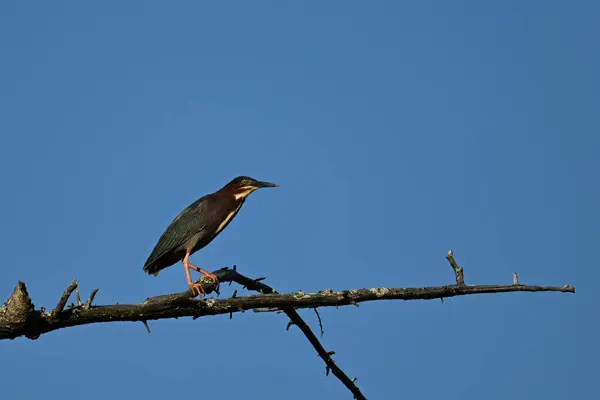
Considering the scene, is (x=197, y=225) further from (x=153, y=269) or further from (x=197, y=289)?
(x=197, y=289)

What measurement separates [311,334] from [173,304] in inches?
55.8

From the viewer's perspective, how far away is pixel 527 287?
5012mm

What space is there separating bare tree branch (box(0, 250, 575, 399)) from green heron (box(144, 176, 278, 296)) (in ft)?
10.7

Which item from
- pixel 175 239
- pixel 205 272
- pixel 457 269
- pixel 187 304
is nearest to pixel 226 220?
pixel 175 239

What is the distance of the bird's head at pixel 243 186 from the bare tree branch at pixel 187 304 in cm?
422

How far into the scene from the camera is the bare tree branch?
508 centimetres

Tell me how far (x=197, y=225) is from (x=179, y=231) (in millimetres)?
226

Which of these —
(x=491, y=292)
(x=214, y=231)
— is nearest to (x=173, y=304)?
(x=491, y=292)

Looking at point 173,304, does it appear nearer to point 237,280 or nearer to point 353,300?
point 353,300

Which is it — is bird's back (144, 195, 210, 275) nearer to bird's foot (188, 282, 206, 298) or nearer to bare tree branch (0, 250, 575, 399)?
bird's foot (188, 282, 206, 298)

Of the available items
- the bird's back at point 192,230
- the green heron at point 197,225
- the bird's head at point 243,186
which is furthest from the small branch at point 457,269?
the bird's head at point 243,186

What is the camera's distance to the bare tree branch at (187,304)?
5078mm

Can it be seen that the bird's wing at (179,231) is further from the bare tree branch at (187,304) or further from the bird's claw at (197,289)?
the bare tree branch at (187,304)

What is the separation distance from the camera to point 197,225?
9188mm
